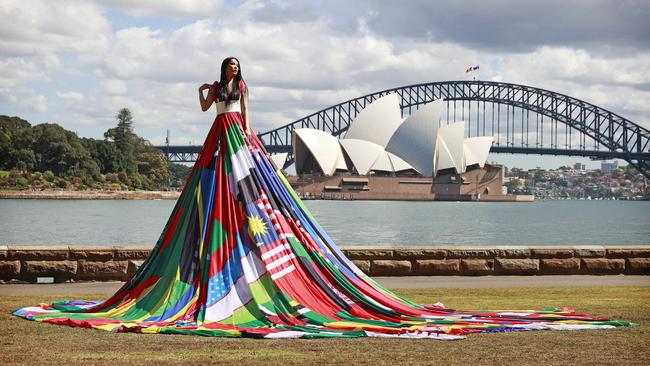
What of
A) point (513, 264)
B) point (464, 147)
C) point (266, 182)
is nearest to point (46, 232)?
point (513, 264)

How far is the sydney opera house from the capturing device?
366 feet

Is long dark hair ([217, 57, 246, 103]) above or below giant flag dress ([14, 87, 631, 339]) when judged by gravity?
above

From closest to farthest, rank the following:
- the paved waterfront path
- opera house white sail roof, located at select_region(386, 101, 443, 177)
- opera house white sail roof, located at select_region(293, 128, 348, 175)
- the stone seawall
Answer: the paved waterfront path
the stone seawall
opera house white sail roof, located at select_region(386, 101, 443, 177)
opera house white sail roof, located at select_region(293, 128, 348, 175)

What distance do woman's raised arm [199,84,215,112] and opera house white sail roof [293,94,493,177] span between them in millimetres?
99698

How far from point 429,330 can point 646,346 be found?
59.0 inches

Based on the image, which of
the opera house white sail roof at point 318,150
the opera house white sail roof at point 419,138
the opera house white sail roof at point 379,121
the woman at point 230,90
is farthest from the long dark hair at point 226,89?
the opera house white sail roof at point 318,150

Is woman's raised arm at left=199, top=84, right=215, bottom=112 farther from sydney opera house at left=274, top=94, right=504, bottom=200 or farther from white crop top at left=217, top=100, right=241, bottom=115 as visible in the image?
sydney opera house at left=274, top=94, right=504, bottom=200

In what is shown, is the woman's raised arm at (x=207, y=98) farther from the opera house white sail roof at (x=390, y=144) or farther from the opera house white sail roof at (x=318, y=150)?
the opera house white sail roof at (x=318, y=150)

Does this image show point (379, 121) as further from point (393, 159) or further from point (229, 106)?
point (229, 106)

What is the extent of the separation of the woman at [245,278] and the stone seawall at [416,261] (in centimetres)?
304

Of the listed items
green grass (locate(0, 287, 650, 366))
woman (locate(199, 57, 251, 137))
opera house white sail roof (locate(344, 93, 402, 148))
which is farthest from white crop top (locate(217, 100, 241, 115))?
opera house white sail roof (locate(344, 93, 402, 148))

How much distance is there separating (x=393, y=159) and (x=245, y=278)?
11079 cm

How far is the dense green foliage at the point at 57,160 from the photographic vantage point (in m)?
109

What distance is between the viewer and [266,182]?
27.6 feet
